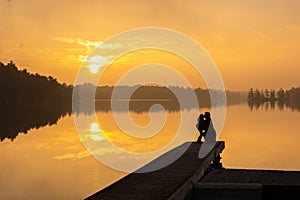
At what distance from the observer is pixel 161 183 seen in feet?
37.9

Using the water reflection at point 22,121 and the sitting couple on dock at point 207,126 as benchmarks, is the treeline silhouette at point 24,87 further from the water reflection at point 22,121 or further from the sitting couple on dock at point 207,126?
the sitting couple on dock at point 207,126

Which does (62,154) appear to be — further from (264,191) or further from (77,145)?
(264,191)

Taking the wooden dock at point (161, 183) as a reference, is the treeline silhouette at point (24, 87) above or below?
above

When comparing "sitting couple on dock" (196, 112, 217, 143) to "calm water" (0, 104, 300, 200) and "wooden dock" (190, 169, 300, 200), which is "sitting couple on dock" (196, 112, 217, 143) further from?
"wooden dock" (190, 169, 300, 200)

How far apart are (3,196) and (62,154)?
14.9 metres

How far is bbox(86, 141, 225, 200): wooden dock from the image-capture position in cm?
1004

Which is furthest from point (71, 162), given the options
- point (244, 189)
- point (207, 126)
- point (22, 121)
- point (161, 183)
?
point (22, 121)

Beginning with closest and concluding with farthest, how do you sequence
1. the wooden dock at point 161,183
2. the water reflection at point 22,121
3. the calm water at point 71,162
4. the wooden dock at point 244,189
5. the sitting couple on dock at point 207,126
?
the wooden dock at point 161,183, the wooden dock at point 244,189, the sitting couple on dock at point 207,126, the calm water at point 71,162, the water reflection at point 22,121

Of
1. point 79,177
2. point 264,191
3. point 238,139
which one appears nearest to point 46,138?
point 238,139

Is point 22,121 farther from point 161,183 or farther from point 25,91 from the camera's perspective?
point 25,91

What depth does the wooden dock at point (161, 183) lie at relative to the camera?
395 inches

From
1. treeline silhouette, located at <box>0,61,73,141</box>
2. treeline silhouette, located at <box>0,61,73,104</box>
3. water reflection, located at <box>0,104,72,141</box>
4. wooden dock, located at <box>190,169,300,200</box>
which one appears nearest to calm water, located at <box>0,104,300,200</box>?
water reflection, located at <box>0,104,72,141</box>

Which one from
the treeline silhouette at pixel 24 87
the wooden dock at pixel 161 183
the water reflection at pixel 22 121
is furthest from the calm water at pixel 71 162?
the treeline silhouette at pixel 24 87

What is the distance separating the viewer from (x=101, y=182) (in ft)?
79.2
